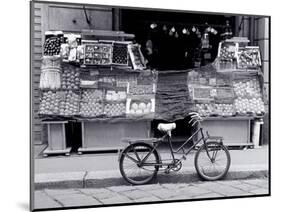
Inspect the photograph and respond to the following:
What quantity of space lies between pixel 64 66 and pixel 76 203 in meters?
2.16

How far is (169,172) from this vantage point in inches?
266

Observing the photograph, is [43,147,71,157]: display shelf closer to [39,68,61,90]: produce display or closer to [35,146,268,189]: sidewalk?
[35,146,268,189]: sidewalk

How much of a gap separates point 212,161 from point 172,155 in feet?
2.36

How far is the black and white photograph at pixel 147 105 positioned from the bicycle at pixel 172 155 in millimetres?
16

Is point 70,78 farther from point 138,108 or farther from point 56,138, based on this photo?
point 138,108

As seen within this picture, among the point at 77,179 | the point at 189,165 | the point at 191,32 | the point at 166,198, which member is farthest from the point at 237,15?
the point at 77,179

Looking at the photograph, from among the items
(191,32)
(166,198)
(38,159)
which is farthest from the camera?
(191,32)

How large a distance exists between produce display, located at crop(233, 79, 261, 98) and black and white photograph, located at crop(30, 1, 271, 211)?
2 centimetres

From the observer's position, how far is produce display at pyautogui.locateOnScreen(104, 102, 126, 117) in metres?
6.91

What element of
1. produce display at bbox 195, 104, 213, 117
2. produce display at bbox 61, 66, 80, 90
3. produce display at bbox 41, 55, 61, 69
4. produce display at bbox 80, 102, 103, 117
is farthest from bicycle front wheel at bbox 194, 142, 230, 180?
produce display at bbox 41, 55, 61, 69

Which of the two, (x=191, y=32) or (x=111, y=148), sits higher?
(x=191, y=32)

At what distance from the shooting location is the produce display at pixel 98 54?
6785mm

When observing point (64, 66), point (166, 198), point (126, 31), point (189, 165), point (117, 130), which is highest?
point (126, 31)

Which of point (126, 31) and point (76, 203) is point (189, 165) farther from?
point (126, 31)
